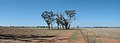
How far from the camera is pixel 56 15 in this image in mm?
120938

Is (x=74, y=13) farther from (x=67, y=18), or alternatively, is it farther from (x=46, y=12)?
(x=46, y=12)

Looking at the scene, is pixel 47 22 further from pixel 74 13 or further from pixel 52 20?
pixel 74 13

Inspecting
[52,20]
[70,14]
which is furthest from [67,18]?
[52,20]

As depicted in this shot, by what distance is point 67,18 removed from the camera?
11538 centimetres

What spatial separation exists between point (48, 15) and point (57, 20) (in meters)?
5.80

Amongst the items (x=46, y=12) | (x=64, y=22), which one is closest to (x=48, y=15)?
(x=46, y=12)

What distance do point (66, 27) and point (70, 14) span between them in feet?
21.8

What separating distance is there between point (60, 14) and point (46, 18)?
10.7m

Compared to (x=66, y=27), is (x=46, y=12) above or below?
above

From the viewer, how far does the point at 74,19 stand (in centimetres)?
11519

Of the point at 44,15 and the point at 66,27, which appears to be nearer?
the point at 66,27

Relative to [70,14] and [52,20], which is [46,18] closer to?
[52,20]

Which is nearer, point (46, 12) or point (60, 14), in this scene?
point (60, 14)

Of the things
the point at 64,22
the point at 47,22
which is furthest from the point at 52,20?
the point at 64,22
